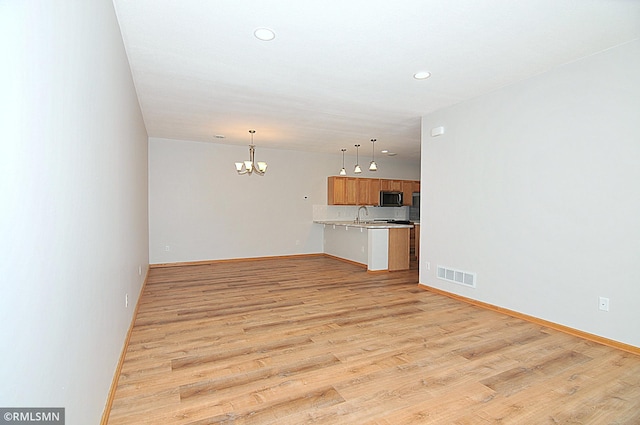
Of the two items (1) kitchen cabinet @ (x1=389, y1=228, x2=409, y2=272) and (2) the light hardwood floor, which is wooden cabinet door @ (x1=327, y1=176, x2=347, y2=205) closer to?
(1) kitchen cabinet @ (x1=389, y1=228, x2=409, y2=272)

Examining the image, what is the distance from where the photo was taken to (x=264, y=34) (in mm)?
2674

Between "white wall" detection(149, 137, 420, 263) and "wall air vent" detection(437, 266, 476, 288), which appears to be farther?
"white wall" detection(149, 137, 420, 263)

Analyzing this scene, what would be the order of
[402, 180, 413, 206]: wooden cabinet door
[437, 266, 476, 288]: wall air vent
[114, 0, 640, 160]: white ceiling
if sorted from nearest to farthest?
[114, 0, 640, 160]: white ceiling
[437, 266, 476, 288]: wall air vent
[402, 180, 413, 206]: wooden cabinet door

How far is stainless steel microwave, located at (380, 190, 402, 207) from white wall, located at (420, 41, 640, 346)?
401 cm

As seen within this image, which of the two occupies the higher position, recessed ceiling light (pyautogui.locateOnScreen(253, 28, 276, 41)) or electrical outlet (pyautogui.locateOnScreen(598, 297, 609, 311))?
recessed ceiling light (pyautogui.locateOnScreen(253, 28, 276, 41))

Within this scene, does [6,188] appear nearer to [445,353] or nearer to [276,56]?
[276,56]

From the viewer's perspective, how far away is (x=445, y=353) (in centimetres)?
277

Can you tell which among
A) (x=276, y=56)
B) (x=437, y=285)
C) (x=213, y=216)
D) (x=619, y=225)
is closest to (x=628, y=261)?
(x=619, y=225)

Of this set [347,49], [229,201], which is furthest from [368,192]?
[347,49]

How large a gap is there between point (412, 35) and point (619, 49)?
198 centimetres

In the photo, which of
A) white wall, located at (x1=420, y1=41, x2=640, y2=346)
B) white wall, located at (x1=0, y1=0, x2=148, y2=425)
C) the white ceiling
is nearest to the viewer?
white wall, located at (x1=0, y1=0, x2=148, y2=425)

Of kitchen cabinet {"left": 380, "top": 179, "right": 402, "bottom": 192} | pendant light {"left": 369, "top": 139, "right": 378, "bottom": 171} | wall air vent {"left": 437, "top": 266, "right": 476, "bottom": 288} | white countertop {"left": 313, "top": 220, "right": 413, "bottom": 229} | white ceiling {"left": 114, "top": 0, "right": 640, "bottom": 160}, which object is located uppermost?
white ceiling {"left": 114, "top": 0, "right": 640, "bottom": 160}

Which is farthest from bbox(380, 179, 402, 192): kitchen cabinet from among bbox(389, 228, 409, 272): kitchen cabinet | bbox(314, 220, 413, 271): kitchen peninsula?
bbox(389, 228, 409, 272): kitchen cabinet

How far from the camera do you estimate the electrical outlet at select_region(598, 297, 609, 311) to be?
2.99 metres
